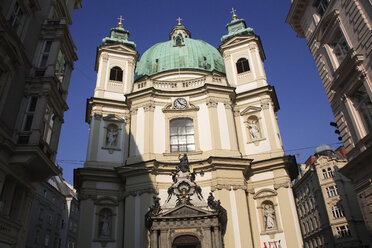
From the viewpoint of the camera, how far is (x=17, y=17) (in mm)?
Answer: 12227

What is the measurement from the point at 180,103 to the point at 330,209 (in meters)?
24.4

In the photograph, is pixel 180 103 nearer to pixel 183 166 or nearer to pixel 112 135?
pixel 112 135

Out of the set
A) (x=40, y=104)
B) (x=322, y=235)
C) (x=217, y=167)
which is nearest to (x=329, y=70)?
(x=217, y=167)

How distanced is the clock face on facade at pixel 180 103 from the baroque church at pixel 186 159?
0.08 m

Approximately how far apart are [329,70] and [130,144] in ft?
46.3

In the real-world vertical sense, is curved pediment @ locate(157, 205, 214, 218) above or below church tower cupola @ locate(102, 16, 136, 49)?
below

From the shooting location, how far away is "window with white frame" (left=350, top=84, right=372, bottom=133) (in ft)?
38.2

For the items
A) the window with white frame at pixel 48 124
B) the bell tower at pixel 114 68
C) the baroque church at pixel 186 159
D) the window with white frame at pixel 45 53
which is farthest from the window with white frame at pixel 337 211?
the window with white frame at pixel 45 53

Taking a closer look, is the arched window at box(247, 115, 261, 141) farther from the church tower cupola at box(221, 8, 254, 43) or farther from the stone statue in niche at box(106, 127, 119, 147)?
the stone statue in niche at box(106, 127, 119, 147)

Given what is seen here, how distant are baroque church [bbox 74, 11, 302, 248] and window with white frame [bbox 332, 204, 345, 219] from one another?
18307 millimetres

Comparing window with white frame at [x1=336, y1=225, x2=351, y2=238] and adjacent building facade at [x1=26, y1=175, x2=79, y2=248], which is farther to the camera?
window with white frame at [x1=336, y1=225, x2=351, y2=238]

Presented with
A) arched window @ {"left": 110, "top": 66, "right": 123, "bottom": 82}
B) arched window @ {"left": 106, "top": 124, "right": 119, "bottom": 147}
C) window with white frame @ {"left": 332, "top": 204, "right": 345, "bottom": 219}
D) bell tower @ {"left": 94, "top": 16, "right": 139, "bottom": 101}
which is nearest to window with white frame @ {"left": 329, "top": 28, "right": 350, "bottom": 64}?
arched window @ {"left": 106, "top": 124, "right": 119, "bottom": 147}

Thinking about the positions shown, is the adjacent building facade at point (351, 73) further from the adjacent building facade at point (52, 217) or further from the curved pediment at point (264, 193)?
the adjacent building facade at point (52, 217)

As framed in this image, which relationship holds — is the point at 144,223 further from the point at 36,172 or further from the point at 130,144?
the point at 36,172
